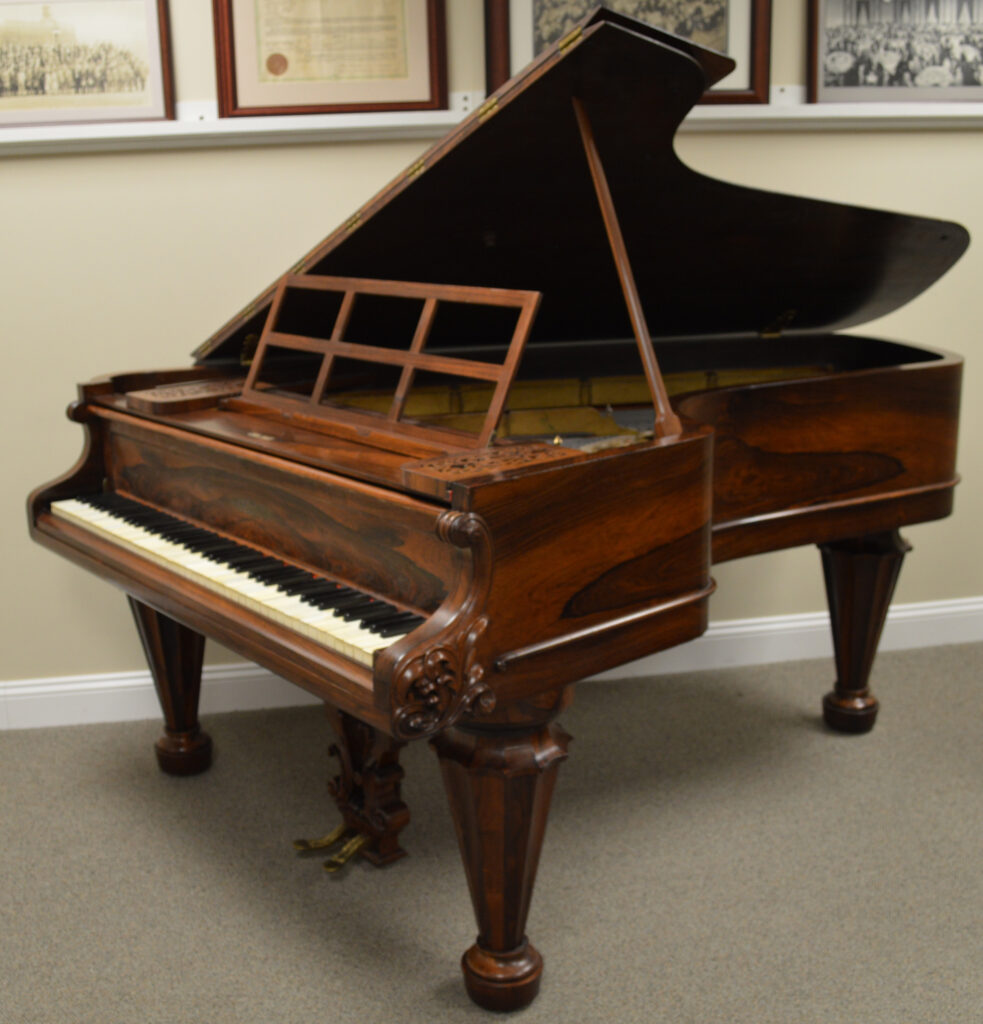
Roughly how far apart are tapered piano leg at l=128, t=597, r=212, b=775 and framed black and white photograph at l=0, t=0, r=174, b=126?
130cm

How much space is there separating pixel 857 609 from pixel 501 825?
1501 mm

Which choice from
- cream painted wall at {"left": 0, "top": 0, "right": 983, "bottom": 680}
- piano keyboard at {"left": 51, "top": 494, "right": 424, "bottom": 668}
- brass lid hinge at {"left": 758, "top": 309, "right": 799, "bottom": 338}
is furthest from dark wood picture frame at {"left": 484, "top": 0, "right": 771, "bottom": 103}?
piano keyboard at {"left": 51, "top": 494, "right": 424, "bottom": 668}

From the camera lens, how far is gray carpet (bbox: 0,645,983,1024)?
6.77 feet

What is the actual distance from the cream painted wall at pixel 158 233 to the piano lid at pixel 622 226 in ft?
1.70

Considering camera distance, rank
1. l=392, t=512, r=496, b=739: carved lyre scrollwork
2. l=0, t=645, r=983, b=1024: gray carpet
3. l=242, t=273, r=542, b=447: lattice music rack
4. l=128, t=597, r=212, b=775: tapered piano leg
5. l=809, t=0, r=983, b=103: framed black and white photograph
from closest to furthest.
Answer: l=392, t=512, r=496, b=739: carved lyre scrollwork < l=242, t=273, r=542, b=447: lattice music rack < l=0, t=645, r=983, b=1024: gray carpet < l=128, t=597, r=212, b=775: tapered piano leg < l=809, t=0, r=983, b=103: framed black and white photograph

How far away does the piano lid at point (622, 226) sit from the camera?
186cm

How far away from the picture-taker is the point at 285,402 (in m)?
2.30

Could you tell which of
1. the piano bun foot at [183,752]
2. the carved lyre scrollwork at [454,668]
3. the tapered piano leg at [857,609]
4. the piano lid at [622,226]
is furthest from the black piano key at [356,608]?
the tapered piano leg at [857,609]

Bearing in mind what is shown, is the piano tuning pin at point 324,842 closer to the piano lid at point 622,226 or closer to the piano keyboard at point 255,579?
the piano keyboard at point 255,579

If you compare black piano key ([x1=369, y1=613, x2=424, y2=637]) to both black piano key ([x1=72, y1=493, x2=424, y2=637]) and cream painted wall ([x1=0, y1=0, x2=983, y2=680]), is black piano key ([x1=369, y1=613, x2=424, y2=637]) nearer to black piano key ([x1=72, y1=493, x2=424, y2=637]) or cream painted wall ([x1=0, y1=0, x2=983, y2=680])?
black piano key ([x1=72, y1=493, x2=424, y2=637])

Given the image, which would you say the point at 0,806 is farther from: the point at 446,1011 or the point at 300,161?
the point at 300,161

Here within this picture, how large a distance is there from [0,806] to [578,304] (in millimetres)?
1906

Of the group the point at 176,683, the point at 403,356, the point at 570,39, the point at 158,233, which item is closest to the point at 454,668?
the point at 403,356

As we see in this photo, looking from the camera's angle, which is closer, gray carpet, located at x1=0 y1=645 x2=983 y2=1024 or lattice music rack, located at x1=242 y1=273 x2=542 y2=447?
lattice music rack, located at x1=242 y1=273 x2=542 y2=447
